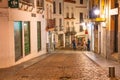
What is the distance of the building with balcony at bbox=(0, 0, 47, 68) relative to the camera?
1953 centimetres

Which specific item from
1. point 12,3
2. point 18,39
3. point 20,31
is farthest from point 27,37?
point 12,3

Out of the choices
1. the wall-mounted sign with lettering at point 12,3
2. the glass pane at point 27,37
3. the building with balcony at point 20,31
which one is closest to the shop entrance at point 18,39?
the building with balcony at point 20,31

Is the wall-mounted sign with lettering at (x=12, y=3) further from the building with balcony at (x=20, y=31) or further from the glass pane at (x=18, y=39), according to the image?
the glass pane at (x=18, y=39)

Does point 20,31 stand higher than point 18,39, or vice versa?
point 20,31

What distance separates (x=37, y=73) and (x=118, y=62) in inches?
263

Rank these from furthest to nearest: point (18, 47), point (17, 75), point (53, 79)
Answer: point (18, 47) < point (17, 75) < point (53, 79)

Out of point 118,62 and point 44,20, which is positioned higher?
point 44,20

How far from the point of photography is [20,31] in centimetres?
2317

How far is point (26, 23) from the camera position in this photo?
25.4 meters

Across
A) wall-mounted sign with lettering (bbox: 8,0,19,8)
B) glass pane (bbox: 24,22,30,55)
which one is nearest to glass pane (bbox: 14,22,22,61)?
glass pane (bbox: 24,22,30,55)

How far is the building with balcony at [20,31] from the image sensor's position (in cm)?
1953

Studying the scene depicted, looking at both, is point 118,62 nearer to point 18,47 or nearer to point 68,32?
point 18,47

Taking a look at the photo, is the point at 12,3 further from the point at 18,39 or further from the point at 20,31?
the point at 20,31

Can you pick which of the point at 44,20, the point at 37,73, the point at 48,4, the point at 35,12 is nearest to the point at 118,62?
the point at 37,73
